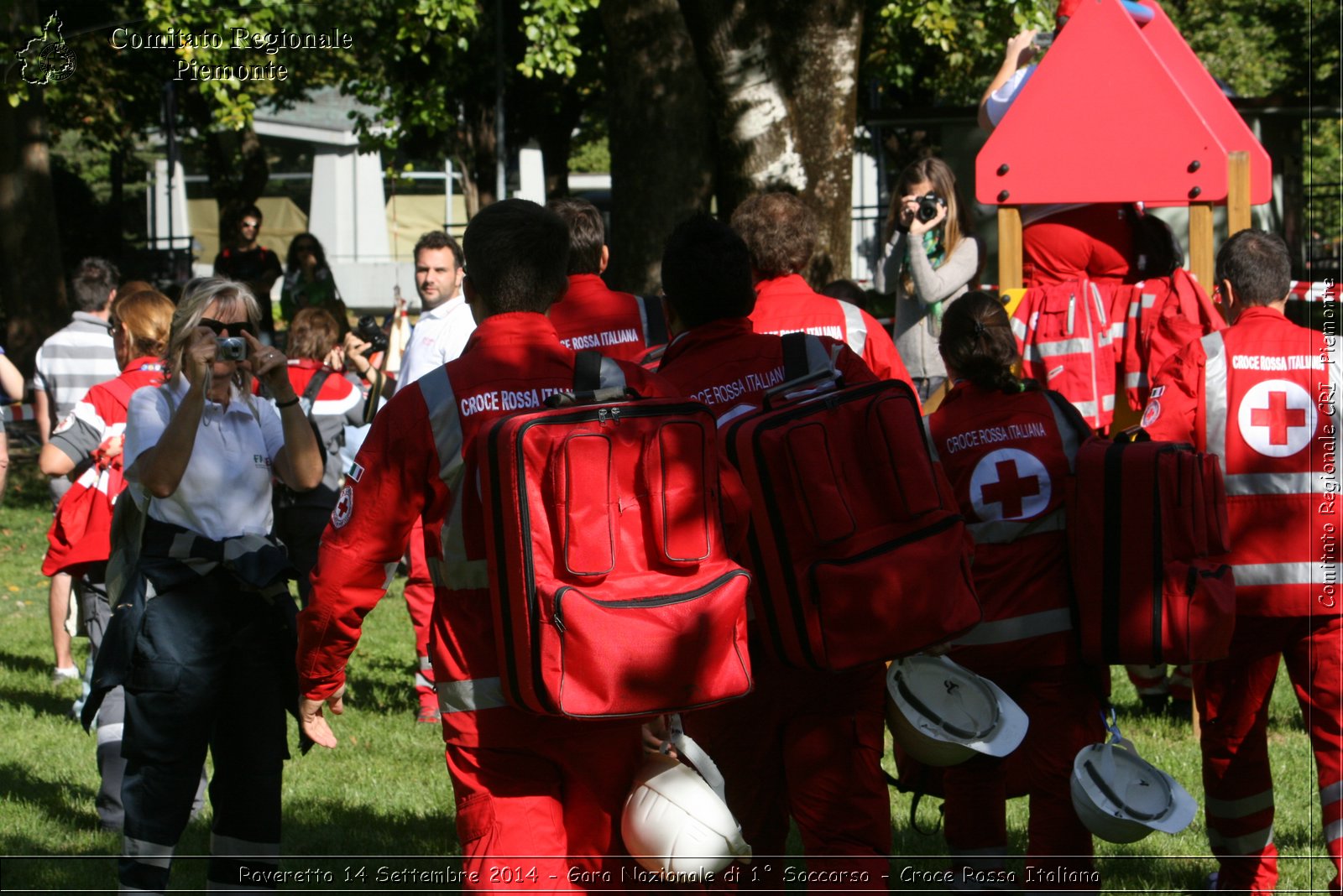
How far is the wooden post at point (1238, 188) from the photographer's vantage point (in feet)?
20.8

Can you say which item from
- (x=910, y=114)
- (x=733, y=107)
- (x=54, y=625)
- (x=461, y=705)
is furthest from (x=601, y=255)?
(x=910, y=114)

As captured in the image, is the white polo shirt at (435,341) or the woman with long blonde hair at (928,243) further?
the white polo shirt at (435,341)

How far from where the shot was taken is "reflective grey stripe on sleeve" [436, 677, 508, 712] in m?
3.32

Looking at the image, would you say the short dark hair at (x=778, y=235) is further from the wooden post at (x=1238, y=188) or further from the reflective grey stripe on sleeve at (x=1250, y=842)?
the reflective grey stripe on sleeve at (x=1250, y=842)

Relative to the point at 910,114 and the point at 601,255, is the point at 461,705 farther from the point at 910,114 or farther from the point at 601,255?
the point at 910,114

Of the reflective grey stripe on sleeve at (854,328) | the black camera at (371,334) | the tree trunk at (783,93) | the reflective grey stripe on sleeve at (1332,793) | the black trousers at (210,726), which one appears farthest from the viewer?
the black camera at (371,334)

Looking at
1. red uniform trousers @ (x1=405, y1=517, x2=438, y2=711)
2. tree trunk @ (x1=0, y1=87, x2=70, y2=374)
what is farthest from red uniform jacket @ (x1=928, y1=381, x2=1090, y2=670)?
tree trunk @ (x1=0, y1=87, x2=70, y2=374)

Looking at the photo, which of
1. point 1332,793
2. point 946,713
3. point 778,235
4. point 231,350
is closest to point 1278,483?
point 1332,793

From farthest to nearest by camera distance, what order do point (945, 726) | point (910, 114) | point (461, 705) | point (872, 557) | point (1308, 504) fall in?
point (910, 114), point (1308, 504), point (945, 726), point (872, 557), point (461, 705)

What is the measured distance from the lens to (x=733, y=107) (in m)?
7.95

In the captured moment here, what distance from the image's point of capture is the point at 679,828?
3256mm

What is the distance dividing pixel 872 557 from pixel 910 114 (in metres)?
16.9

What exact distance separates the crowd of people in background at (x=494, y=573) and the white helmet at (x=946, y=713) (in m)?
0.09

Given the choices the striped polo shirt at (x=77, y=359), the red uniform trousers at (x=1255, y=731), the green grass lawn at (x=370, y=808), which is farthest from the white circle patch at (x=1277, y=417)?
the striped polo shirt at (x=77, y=359)
